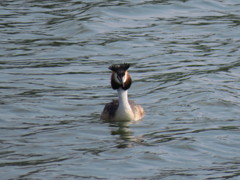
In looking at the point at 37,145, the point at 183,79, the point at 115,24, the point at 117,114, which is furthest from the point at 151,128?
the point at 115,24

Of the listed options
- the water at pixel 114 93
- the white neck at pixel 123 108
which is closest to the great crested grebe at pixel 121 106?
the white neck at pixel 123 108

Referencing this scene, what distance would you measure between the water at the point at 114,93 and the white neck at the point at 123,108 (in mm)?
258

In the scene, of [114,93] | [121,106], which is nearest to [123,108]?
[121,106]

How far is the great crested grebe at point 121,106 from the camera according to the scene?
1549cm

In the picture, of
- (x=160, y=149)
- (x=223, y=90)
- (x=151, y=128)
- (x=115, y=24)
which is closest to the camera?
(x=160, y=149)

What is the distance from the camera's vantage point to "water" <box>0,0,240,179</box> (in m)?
12.6

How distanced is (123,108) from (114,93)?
1919 mm

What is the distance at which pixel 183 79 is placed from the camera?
18.3 m

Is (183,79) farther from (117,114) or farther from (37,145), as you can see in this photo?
(37,145)

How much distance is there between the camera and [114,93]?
1750 centimetres

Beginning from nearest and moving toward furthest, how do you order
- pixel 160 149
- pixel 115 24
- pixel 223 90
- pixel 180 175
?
pixel 180 175
pixel 160 149
pixel 223 90
pixel 115 24

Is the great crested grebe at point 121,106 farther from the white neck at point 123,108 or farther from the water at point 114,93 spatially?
the water at point 114,93

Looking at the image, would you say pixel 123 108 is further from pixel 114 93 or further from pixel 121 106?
pixel 114 93

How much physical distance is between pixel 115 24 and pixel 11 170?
1193cm
